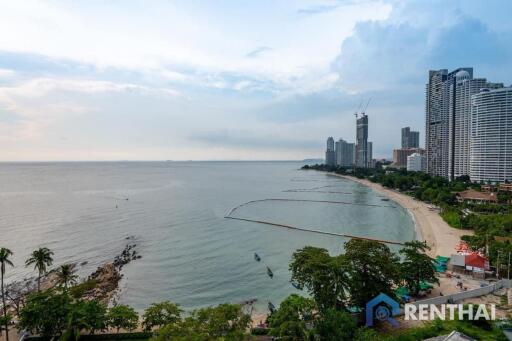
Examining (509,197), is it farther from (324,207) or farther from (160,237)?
(160,237)

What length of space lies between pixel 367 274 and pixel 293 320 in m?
7.85

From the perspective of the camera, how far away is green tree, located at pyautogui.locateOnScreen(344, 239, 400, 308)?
24312 millimetres

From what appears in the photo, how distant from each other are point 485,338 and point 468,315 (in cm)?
241

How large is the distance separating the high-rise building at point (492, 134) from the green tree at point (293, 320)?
12248 cm

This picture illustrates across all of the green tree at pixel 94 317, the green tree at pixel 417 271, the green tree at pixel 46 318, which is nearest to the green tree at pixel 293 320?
the green tree at pixel 417 271

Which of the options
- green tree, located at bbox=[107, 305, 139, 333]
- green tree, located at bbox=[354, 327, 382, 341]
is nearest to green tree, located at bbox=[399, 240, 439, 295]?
green tree, located at bbox=[354, 327, 382, 341]

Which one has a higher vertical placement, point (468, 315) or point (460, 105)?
point (460, 105)

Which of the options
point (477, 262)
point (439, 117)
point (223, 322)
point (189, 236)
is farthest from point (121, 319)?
point (439, 117)

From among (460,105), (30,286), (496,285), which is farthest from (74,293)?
(460,105)

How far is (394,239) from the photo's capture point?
56344mm

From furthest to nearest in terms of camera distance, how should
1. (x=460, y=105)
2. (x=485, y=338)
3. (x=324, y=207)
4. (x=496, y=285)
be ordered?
(x=460, y=105) → (x=324, y=207) → (x=496, y=285) → (x=485, y=338)

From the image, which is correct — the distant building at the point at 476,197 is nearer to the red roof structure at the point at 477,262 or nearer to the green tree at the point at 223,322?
the red roof structure at the point at 477,262

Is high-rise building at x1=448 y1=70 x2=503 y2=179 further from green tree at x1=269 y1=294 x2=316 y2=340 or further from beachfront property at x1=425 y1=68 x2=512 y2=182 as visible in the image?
green tree at x1=269 y1=294 x2=316 y2=340

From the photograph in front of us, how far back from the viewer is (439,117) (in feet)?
471
